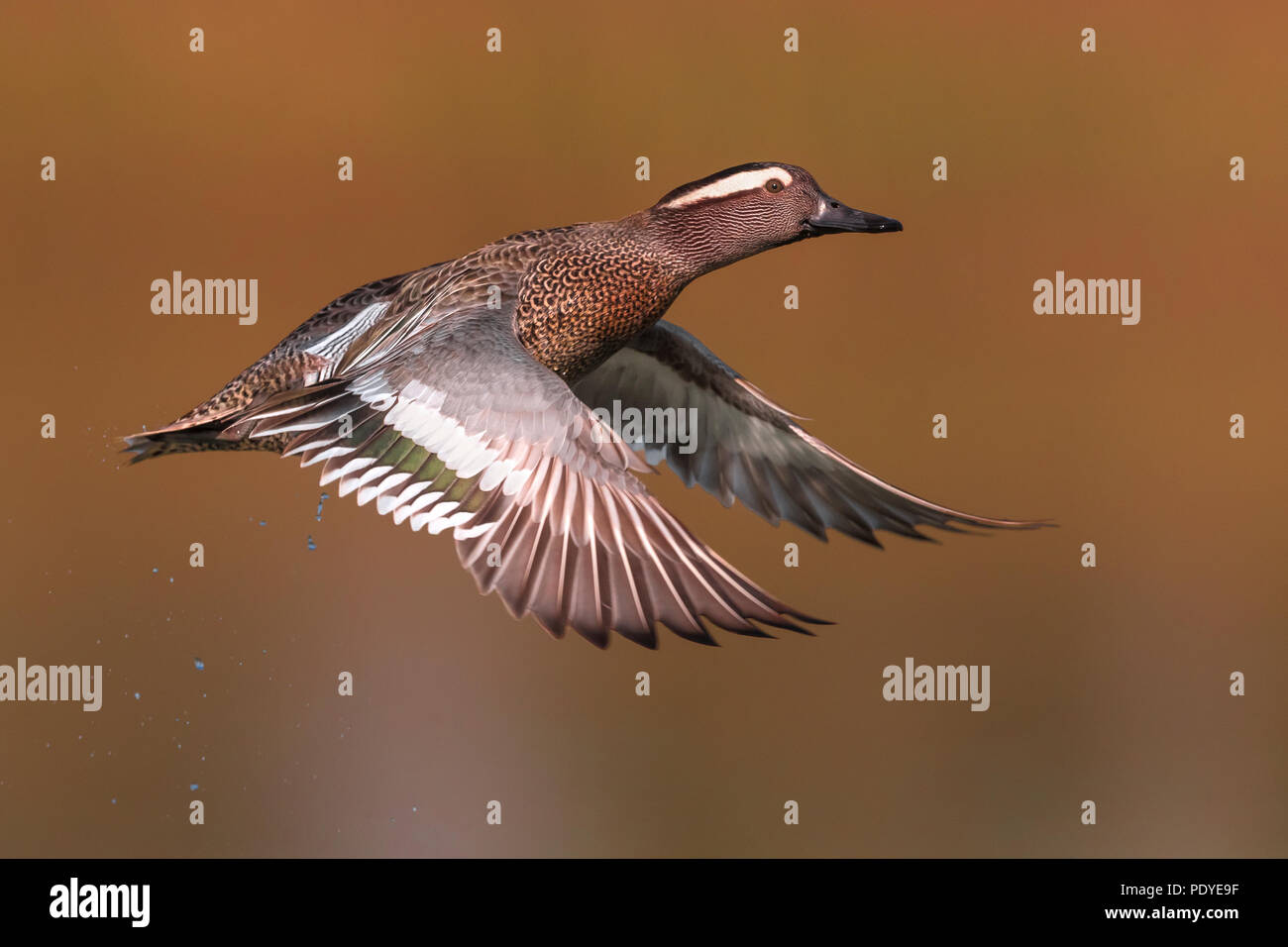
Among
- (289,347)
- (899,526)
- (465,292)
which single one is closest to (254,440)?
(289,347)


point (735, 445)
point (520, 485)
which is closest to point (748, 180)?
point (735, 445)

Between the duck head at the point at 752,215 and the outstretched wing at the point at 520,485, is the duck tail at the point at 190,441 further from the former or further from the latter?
the duck head at the point at 752,215

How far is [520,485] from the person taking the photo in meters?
2.61

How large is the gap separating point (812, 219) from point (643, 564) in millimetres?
1046

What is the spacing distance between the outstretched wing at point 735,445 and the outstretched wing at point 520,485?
0.88m

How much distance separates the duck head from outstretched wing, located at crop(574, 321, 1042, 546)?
1.32 ft

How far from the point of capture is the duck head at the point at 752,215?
319 centimetres

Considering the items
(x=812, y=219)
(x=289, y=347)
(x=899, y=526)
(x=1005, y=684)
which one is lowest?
(x=1005, y=684)

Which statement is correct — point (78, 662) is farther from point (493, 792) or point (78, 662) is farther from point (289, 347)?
point (289, 347)

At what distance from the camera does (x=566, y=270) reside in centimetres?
319

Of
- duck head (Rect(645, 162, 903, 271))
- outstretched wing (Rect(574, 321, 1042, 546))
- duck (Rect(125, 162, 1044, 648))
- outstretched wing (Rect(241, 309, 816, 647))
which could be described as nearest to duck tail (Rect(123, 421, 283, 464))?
duck (Rect(125, 162, 1044, 648))

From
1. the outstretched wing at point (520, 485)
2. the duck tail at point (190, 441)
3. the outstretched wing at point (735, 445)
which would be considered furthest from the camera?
the outstretched wing at point (735, 445)

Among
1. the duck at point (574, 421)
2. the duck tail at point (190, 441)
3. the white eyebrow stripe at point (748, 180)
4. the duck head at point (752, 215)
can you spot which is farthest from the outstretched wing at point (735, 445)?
the duck tail at point (190, 441)

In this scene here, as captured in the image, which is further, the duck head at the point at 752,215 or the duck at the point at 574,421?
the duck head at the point at 752,215
